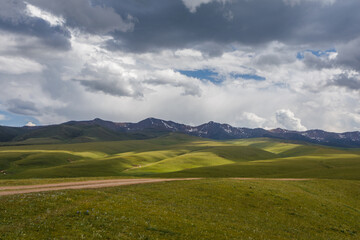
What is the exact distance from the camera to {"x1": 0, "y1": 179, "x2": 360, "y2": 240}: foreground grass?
726 inches

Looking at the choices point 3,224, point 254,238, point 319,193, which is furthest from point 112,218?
point 319,193

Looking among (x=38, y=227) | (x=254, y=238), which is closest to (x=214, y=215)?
(x=254, y=238)

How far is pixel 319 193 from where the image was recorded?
50125 millimetres

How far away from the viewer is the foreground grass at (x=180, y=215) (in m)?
18.4

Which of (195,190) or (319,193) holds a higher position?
(195,190)

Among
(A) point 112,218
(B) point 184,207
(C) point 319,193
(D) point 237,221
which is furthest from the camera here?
(C) point 319,193

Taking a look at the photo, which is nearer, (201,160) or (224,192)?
(224,192)

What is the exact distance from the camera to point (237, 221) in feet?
89.9

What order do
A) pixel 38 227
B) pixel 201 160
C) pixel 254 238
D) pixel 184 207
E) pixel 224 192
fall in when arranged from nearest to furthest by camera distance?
pixel 38 227 → pixel 254 238 → pixel 184 207 → pixel 224 192 → pixel 201 160

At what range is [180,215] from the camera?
25219mm

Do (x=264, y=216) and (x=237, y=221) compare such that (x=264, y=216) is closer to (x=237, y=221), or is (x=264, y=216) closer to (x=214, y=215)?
(x=237, y=221)

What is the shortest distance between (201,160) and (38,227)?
183 m

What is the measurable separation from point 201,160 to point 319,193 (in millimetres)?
147858

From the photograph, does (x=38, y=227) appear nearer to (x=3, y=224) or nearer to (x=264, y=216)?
(x=3, y=224)
